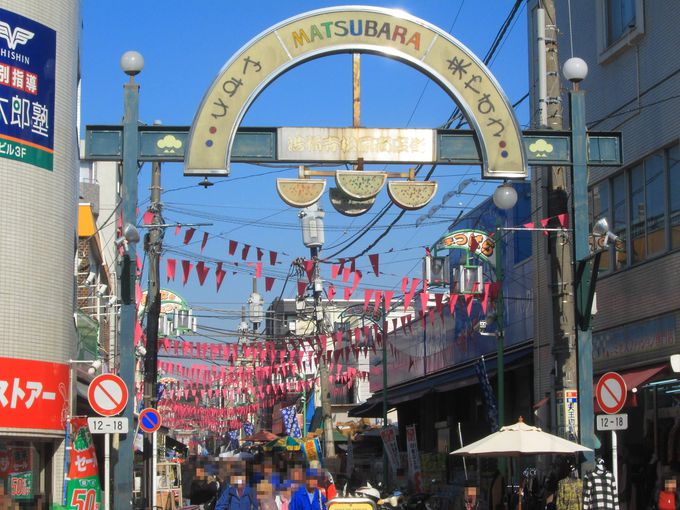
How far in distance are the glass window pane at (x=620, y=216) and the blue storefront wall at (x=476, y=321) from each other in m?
4.33

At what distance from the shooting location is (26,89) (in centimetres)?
1762

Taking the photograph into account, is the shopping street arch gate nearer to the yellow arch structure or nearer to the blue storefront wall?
the yellow arch structure

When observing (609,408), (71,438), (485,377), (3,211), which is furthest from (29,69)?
(485,377)

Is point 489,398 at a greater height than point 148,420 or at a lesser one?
greater

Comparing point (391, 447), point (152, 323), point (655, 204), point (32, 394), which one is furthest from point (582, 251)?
point (391, 447)

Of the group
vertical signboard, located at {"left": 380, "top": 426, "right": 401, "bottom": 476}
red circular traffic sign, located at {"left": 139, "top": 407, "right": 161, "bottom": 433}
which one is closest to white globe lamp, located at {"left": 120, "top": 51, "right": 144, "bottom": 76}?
red circular traffic sign, located at {"left": 139, "top": 407, "right": 161, "bottom": 433}

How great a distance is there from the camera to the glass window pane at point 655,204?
2053 cm

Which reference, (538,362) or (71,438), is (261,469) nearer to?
(71,438)

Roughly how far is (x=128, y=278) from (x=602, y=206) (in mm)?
12099

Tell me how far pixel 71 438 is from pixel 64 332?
6.07ft

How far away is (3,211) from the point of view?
1734 cm

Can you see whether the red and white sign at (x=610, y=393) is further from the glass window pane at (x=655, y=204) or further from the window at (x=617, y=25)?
the window at (x=617, y=25)

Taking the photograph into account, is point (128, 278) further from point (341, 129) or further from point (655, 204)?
point (655, 204)

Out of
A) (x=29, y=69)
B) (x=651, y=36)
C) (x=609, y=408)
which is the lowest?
(x=609, y=408)
